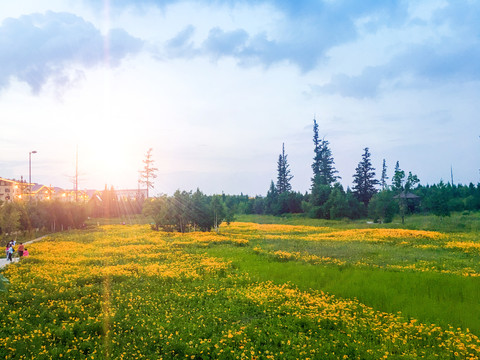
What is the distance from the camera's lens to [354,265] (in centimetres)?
1906

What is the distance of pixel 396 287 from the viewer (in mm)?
14227

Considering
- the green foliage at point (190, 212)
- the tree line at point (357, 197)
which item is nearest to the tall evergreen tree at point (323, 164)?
the tree line at point (357, 197)

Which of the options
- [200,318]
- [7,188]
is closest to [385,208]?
[200,318]

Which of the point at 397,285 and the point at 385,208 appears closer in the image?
the point at 397,285

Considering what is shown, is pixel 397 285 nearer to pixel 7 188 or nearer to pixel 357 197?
pixel 357 197

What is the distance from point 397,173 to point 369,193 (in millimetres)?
23348

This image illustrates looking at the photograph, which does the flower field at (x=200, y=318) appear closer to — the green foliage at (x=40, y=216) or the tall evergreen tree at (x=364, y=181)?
the green foliage at (x=40, y=216)

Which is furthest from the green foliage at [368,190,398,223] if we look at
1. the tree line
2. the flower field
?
the flower field

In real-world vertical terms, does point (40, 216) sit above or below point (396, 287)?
above

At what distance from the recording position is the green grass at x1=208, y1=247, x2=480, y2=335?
11102 millimetres

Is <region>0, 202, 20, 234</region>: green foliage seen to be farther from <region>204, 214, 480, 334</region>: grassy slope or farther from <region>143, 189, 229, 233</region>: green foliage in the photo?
<region>204, 214, 480, 334</region>: grassy slope

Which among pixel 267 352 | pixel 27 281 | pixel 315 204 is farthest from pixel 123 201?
pixel 267 352

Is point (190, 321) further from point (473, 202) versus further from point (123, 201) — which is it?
point (123, 201)

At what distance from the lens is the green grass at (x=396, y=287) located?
11.1 m
